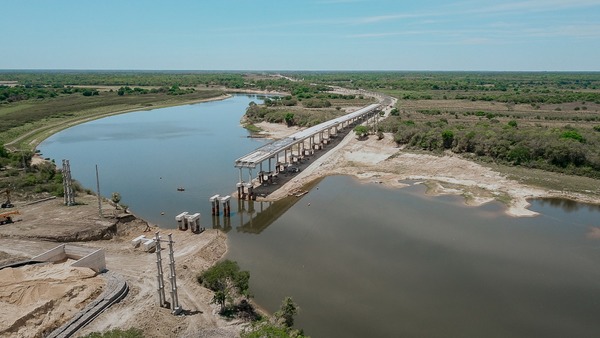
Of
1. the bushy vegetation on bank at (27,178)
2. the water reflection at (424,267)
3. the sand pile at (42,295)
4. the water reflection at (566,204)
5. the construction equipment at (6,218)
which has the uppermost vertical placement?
the bushy vegetation on bank at (27,178)

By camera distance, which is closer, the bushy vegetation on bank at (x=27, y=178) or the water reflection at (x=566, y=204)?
the bushy vegetation on bank at (x=27, y=178)

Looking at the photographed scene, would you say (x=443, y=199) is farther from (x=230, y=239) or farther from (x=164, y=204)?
(x=164, y=204)

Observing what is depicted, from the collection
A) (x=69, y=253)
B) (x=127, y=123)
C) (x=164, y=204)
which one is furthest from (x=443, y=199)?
(x=127, y=123)

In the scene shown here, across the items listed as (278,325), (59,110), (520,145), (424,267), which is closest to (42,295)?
(278,325)

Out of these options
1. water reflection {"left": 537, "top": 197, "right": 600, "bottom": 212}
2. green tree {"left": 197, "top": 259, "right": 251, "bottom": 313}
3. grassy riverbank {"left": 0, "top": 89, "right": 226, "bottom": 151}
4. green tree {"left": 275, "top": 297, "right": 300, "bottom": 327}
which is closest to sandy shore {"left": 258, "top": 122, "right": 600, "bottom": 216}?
water reflection {"left": 537, "top": 197, "right": 600, "bottom": 212}

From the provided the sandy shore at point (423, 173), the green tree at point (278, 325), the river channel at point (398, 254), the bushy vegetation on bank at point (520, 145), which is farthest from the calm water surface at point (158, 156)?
the bushy vegetation on bank at point (520, 145)

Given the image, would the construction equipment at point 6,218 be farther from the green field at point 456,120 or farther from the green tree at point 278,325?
the green field at point 456,120

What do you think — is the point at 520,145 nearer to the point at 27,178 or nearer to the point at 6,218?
the point at 6,218
